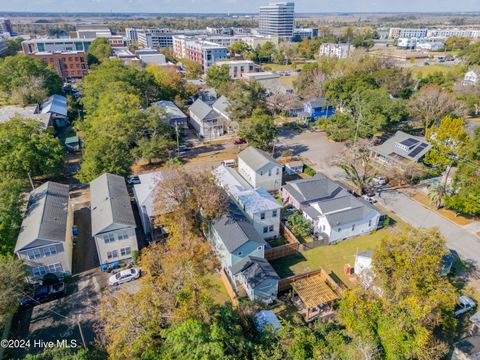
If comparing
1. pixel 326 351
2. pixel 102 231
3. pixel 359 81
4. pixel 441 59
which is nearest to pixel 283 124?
Result: pixel 359 81

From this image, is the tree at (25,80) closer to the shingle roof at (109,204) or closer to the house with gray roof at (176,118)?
the house with gray roof at (176,118)

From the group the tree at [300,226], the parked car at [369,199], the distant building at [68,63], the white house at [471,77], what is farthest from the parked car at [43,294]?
the white house at [471,77]

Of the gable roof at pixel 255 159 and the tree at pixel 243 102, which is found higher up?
the tree at pixel 243 102

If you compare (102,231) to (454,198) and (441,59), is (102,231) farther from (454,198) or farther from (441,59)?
(441,59)

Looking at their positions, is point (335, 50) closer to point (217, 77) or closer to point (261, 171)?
point (217, 77)

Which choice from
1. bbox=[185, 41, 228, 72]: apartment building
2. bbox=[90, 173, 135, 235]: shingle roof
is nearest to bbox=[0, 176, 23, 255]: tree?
bbox=[90, 173, 135, 235]: shingle roof

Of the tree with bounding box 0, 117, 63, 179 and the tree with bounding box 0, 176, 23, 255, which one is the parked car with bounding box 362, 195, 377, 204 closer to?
the tree with bounding box 0, 176, 23, 255
